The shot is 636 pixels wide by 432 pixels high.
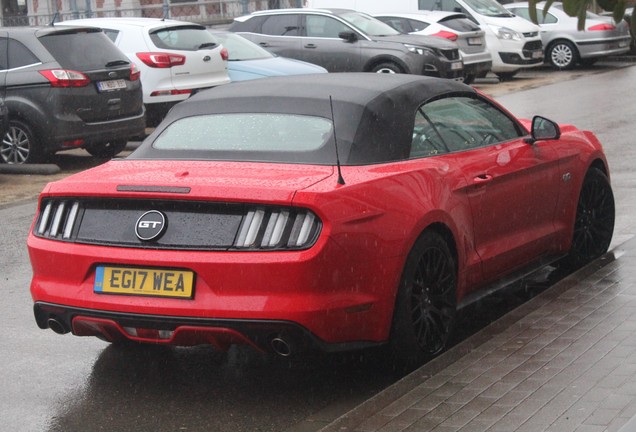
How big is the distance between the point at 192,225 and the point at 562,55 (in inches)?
974

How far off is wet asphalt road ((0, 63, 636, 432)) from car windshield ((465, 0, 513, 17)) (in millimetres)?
20619

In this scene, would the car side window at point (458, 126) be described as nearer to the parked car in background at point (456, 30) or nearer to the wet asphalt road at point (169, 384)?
the wet asphalt road at point (169, 384)

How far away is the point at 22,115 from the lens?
1438cm

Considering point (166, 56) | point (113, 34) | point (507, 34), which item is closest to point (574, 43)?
point (507, 34)

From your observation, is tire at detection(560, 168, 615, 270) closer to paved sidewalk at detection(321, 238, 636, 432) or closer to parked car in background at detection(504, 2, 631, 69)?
paved sidewalk at detection(321, 238, 636, 432)

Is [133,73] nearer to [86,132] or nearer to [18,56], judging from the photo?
[86,132]

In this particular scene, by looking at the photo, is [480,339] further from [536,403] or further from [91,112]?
[91,112]

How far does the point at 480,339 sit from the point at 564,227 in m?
1.71

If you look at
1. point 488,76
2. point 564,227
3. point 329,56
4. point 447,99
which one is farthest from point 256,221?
point 488,76

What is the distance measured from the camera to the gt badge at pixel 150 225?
5.45 m

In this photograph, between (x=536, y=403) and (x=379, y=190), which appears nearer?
(x=536, y=403)

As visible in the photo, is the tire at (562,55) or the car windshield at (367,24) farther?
the tire at (562,55)

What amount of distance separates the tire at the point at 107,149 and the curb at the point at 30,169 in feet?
5.26

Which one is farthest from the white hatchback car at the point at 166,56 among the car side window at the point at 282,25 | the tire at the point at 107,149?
the car side window at the point at 282,25
